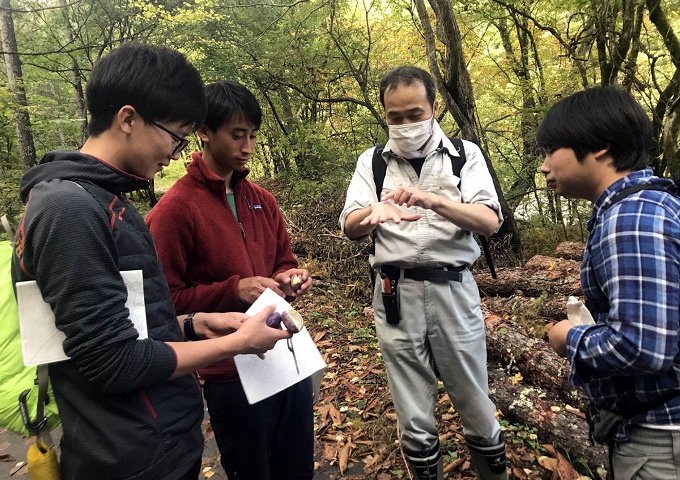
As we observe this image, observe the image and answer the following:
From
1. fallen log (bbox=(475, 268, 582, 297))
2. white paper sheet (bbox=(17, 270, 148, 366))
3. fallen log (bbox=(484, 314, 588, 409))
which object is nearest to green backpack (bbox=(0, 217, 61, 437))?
white paper sheet (bbox=(17, 270, 148, 366))

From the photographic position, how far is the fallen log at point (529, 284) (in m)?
4.93

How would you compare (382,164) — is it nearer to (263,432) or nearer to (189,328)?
(189,328)

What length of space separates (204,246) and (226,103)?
0.72 m

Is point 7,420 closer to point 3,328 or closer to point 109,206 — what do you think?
point 3,328

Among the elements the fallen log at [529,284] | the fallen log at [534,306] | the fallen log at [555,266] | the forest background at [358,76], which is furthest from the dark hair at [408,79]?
the fallen log at [555,266]

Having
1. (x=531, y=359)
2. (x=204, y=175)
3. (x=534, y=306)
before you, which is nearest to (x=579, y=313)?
(x=204, y=175)

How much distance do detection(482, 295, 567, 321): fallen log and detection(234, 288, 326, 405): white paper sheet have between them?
11.6 feet

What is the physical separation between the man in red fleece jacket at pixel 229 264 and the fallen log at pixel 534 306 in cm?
340

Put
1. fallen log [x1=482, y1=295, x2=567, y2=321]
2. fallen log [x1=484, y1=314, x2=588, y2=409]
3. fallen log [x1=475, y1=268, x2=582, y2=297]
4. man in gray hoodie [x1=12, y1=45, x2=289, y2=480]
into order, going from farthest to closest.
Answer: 1. fallen log [x1=475, y1=268, x2=582, y2=297]
2. fallen log [x1=482, y1=295, x2=567, y2=321]
3. fallen log [x1=484, y1=314, x2=588, y2=409]
4. man in gray hoodie [x1=12, y1=45, x2=289, y2=480]

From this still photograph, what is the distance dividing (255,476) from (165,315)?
1.09 metres

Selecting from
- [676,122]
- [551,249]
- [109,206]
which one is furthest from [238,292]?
[551,249]

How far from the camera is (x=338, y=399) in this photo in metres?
4.08

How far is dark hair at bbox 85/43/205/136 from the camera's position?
4.39ft

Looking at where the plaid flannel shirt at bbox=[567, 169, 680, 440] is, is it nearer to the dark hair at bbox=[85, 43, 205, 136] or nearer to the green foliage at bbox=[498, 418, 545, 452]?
the dark hair at bbox=[85, 43, 205, 136]
